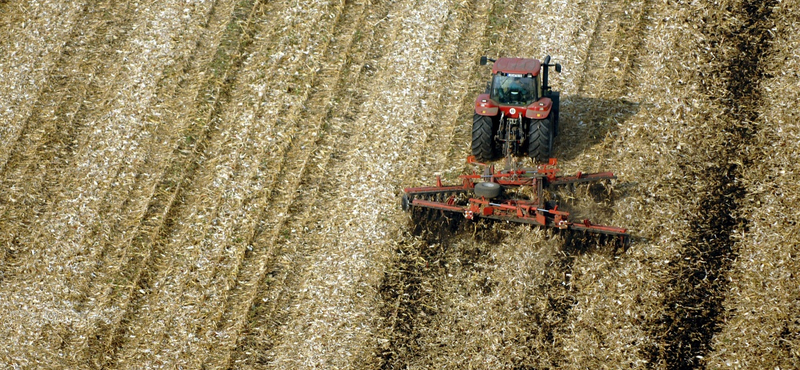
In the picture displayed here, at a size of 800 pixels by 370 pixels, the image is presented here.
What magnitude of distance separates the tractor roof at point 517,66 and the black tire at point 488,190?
8.00ft

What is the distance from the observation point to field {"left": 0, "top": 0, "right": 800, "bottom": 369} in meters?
13.5

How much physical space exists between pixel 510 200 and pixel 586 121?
385cm

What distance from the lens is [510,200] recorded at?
14344 mm

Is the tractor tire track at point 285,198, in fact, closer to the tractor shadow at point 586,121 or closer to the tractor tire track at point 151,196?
the tractor tire track at point 151,196

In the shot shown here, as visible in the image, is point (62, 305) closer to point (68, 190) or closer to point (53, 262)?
point (53, 262)

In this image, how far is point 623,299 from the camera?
13.6m

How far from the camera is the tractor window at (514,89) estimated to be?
15570 millimetres

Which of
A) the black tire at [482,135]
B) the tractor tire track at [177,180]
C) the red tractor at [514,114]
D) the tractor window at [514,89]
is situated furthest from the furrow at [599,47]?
the tractor tire track at [177,180]

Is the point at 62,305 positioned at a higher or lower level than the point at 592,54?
lower

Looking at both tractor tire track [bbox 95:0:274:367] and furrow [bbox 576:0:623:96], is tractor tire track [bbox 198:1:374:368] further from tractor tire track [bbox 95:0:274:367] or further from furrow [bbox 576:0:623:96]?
furrow [bbox 576:0:623:96]

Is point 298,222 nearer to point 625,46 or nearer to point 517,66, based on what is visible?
point 517,66

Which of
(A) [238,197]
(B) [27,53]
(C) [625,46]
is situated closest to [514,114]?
(C) [625,46]

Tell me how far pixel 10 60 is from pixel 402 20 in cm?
973

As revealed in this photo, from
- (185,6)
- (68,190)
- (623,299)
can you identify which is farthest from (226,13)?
(623,299)
